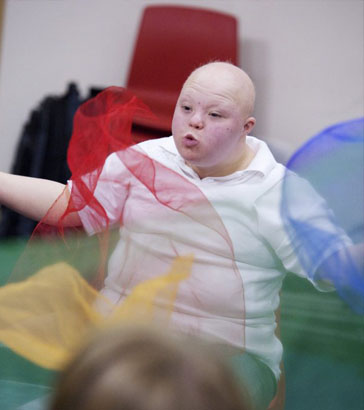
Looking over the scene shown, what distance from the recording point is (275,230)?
830 millimetres

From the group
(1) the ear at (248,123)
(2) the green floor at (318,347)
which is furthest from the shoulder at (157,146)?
(2) the green floor at (318,347)

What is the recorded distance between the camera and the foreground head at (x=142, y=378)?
36 centimetres

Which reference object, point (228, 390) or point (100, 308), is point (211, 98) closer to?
point (100, 308)

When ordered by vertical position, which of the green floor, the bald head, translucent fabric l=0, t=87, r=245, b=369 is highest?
the bald head

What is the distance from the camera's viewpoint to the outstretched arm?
0.88 m

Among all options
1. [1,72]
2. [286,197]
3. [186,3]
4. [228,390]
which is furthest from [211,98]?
[1,72]

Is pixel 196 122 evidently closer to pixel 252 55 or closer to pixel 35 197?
pixel 35 197

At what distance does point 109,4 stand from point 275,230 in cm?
205

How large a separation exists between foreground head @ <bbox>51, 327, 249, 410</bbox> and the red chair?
2084mm

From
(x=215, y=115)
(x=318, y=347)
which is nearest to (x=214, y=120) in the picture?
(x=215, y=115)

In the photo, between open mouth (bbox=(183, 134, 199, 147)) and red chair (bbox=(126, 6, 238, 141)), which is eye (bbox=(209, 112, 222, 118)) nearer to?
open mouth (bbox=(183, 134, 199, 147))

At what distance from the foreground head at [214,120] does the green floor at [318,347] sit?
308 mm

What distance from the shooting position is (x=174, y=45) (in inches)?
96.6

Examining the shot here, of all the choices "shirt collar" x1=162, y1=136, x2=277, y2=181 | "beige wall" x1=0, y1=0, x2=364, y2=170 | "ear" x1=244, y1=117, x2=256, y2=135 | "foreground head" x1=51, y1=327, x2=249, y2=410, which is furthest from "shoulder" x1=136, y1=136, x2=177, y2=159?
"beige wall" x1=0, y1=0, x2=364, y2=170
